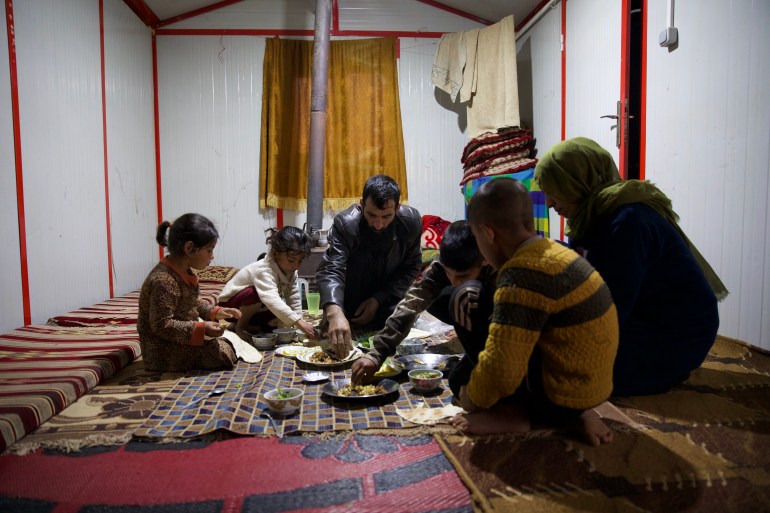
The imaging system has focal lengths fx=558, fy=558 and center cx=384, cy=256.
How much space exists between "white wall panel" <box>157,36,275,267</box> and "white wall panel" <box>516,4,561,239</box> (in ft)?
9.57

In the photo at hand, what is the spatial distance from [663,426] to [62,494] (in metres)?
1.71

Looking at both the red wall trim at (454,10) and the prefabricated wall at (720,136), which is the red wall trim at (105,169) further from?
the prefabricated wall at (720,136)

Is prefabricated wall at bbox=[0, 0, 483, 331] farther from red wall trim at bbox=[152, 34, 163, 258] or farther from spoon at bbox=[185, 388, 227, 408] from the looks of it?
spoon at bbox=[185, 388, 227, 408]

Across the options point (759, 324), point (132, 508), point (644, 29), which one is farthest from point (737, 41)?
point (132, 508)

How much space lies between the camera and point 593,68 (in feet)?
13.9

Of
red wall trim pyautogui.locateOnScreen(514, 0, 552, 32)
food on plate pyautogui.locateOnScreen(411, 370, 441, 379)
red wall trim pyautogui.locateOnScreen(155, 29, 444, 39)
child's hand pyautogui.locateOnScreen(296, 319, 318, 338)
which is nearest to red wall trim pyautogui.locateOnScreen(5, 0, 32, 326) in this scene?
child's hand pyautogui.locateOnScreen(296, 319, 318, 338)

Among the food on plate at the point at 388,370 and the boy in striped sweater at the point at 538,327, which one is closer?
the boy in striped sweater at the point at 538,327

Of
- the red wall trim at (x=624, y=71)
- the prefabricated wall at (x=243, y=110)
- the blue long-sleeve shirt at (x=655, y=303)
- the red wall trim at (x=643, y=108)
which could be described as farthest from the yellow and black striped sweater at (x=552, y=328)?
the prefabricated wall at (x=243, y=110)

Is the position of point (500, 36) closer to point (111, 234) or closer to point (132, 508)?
point (111, 234)

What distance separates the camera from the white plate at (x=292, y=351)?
2645 mm

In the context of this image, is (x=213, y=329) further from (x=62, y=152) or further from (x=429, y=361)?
(x=62, y=152)

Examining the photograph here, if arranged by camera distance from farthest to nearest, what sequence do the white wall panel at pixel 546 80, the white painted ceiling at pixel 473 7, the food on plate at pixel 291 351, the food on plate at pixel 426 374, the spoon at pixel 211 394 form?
the white painted ceiling at pixel 473 7
the white wall panel at pixel 546 80
the food on plate at pixel 291 351
the food on plate at pixel 426 374
the spoon at pixel 211 394

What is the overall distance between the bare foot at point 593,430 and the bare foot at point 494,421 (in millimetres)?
155

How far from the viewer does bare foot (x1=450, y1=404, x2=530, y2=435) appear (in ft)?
5.43
